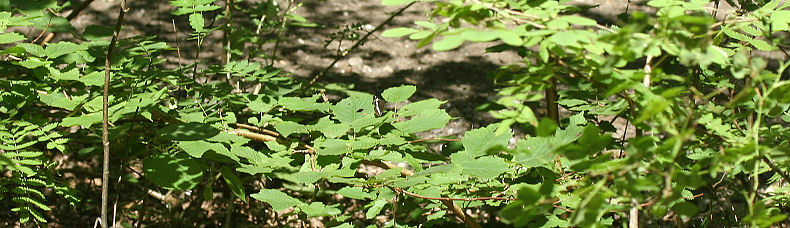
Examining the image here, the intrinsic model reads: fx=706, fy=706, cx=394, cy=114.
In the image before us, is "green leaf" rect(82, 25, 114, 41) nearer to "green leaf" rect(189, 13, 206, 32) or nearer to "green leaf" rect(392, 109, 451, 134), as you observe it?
"green leaf" rect(189, 13, 206, 32)

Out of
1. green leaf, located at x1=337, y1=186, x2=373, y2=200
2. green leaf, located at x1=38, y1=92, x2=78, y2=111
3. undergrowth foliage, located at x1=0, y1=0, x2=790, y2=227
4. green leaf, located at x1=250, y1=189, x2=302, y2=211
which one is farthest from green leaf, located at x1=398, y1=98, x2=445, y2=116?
green leaf, located at x1=38, y1=92, x2=78, y2=111

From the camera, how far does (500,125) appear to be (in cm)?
134

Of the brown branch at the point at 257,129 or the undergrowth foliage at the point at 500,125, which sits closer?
the undergrowth foliage at the point at 500,125

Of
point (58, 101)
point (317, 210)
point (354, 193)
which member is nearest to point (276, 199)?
point (317, 210)

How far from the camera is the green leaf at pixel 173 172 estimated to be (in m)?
2.03

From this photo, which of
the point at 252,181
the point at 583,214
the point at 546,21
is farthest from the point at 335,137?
the point at 252,181

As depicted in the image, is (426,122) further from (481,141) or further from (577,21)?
(577,21)

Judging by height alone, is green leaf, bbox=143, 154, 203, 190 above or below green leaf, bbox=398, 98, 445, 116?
below

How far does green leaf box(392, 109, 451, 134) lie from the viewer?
76.9 inches

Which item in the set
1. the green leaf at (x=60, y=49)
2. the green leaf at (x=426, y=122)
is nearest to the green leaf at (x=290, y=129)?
the green leaf at (x=426, y=122)

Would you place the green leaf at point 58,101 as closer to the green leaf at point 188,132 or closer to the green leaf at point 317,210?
the green leaf at point 188,132

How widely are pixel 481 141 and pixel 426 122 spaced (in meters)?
0.16

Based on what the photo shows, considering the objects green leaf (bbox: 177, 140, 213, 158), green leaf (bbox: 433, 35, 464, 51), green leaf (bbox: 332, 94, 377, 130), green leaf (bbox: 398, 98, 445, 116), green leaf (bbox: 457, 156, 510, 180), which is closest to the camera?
green leaf (bbox: 433, 35, 464, 51)

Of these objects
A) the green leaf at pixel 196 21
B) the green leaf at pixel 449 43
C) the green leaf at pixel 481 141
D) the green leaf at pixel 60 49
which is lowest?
the green leaf at pixel 481 141
